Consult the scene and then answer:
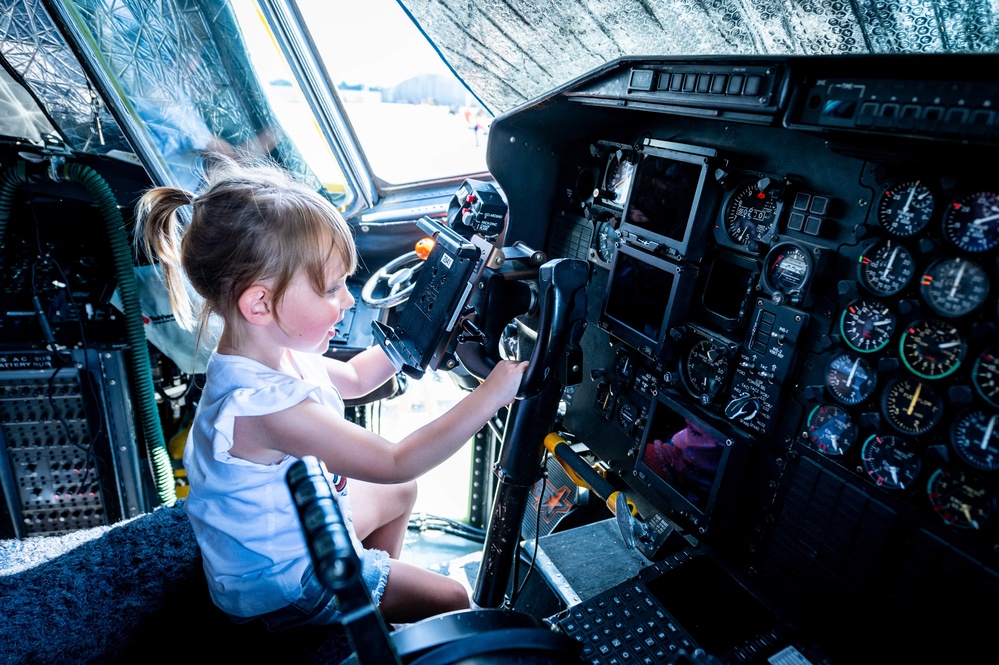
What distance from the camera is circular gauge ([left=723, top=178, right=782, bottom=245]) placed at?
112 centimetres

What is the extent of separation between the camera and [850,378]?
3.28 ft

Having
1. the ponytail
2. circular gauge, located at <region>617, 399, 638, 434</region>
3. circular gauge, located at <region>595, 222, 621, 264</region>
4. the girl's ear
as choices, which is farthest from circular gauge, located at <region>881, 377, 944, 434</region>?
the ponytail

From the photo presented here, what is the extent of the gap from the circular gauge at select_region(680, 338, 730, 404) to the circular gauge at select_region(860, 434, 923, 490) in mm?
307

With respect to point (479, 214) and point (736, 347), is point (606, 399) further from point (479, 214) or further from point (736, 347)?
point (479, 214)

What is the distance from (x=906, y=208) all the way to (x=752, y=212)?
11.6 inches

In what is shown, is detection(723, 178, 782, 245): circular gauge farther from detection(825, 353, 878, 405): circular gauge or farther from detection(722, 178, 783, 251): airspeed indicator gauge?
detection(825, 353, 878, 405): circular gauge

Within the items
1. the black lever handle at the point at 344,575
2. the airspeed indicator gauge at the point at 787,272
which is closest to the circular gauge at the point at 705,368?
the airspeed indicator gauge at the point at 787,272

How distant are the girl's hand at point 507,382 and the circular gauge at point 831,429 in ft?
1.87

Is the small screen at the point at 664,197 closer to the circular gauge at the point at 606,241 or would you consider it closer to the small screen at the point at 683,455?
the circular gauge at the point at 606,241

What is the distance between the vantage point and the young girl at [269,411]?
1074 mm

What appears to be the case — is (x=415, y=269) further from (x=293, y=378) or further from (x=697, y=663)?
(x=697, y=663)

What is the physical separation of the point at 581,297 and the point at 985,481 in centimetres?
71

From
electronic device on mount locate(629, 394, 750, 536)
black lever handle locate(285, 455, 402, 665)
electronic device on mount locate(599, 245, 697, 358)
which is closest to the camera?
black lever handle locate(285, 455, 402, 665)

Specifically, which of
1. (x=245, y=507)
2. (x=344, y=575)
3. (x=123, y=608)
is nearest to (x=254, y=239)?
(x=245, y=507)
